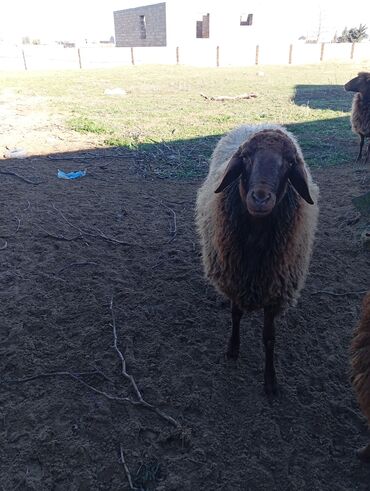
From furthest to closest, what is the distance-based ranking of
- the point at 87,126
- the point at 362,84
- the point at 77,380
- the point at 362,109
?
the point at 87,126 < the point at 362,84 < the point at 362,109 < the point at 77,380

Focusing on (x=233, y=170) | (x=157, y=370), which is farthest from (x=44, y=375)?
(x=233, y=170)

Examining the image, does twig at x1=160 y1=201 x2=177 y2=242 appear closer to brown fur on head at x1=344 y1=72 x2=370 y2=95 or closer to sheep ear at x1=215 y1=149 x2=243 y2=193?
sheep ear at x1=215 y1=149 x2=243 y2=193

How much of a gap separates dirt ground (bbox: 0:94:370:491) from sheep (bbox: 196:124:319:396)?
0.34 meters

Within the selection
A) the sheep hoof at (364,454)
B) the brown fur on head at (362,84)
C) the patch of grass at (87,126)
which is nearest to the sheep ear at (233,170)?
the sheep hoof at (364,454)

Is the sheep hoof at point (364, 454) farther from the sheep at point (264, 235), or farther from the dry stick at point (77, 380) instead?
the dry stick at point (77, 380)

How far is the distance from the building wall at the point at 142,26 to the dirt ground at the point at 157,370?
33.6 metres

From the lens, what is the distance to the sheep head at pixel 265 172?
7.24 ft

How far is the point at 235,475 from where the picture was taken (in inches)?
86.0

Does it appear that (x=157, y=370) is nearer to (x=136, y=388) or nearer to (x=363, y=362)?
(x=136, y=388)

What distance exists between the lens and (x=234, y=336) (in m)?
2.94

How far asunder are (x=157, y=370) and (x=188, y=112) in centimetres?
974

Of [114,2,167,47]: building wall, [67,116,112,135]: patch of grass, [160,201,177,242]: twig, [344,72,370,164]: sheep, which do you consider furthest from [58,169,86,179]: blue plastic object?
[114,2,167,47]: building wall

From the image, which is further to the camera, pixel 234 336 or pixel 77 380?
pixel 234 336

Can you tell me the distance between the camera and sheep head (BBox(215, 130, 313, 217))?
221 centimetres
